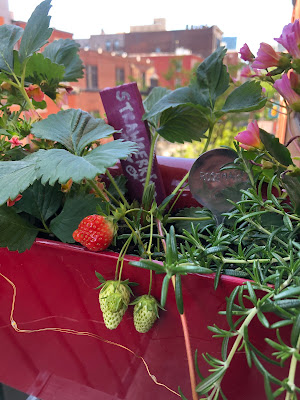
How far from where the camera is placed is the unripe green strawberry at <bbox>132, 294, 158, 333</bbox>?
348 millimetres

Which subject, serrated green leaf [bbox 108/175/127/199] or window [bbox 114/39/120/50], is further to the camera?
window [bbox 114/39/120/50]

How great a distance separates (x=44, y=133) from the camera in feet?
1.49

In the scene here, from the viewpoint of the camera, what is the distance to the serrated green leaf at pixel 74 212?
444 millimetres

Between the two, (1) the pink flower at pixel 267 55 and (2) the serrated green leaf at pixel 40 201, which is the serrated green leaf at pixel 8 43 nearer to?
(2) the serrated green leaf at pixel 40 201

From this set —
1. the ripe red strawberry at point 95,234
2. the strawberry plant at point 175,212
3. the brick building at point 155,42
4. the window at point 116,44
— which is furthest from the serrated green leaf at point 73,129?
the window at point 116,44

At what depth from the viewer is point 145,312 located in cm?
Result: 35

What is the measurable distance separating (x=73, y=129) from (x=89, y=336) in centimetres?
27

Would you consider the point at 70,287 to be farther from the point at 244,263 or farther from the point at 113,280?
the point at 244,263

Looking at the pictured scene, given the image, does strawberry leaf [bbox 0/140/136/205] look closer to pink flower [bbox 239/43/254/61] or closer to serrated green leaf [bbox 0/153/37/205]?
serrated green leaf [bbox 0/153/37/205]

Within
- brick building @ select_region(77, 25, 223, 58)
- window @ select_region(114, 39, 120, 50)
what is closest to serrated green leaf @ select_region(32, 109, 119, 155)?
brick building @ select_region(77, 25, 223, 58)

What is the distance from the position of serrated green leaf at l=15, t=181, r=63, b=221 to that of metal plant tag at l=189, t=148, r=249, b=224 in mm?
182

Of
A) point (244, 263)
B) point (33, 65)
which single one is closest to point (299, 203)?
point (244, 263)

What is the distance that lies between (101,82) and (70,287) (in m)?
1.30

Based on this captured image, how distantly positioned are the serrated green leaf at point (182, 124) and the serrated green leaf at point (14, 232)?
0.82ft
